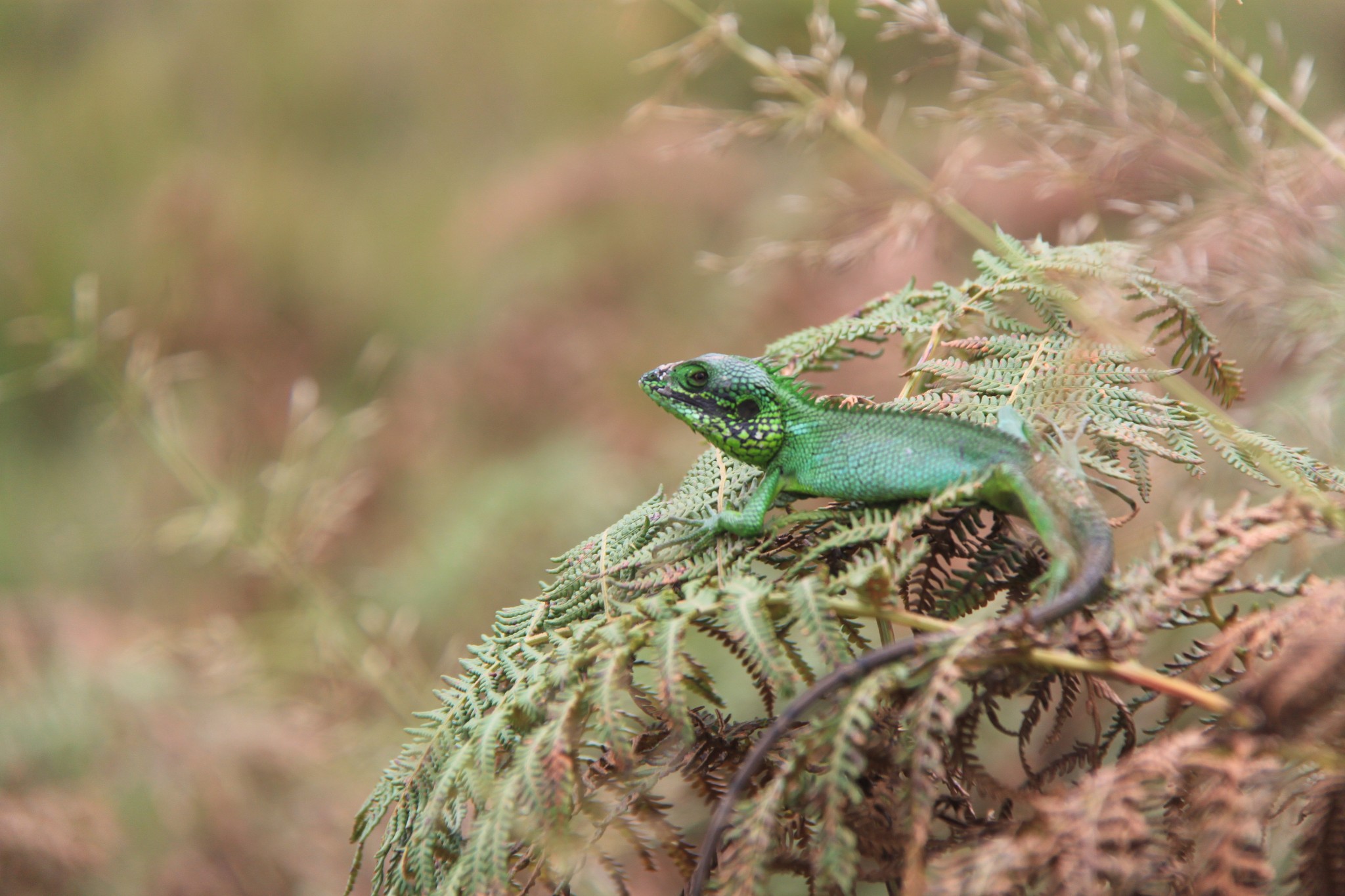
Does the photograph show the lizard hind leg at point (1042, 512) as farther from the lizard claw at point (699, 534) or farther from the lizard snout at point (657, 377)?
the lizard snout at point (657, 377)

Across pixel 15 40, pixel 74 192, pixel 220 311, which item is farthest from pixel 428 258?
pixel 15 40

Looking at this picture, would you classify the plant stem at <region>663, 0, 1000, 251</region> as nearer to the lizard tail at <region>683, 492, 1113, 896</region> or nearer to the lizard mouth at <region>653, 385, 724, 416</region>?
the lizard mouth at <region>653, 385, 724, 416</region>

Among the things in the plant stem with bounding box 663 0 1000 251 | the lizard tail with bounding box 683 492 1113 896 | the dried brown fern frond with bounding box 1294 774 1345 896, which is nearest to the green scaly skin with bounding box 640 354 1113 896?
the lizard tail with bounding box 683 492 1113 896

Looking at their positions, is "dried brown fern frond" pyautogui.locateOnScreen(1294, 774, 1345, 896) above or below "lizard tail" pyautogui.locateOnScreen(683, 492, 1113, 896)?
below

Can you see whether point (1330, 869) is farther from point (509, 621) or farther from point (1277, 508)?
point (509, 621)

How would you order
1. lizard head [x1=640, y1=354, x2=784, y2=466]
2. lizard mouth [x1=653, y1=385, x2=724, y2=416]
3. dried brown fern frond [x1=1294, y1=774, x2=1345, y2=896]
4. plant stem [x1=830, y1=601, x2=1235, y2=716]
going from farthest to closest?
1. lizard mouth [x1=653, y1=385, x2=724, y2=416]
2. lizard head [x1=640, y1=354, x2=784, y2=466]
3. plant stem [x1=830, y1=601, x2=1235, y2=716]
4. dried brown fern frond [x1=1294, y1=774, x2=1345, y2=896]

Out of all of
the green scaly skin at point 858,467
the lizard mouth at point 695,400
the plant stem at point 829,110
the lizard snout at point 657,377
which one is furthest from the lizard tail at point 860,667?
the plant stem at point 829,110

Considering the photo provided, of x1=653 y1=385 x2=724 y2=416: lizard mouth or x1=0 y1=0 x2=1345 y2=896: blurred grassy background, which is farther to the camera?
x1=0 y1=0 x2=1345 y2=896: blurred grassy background
